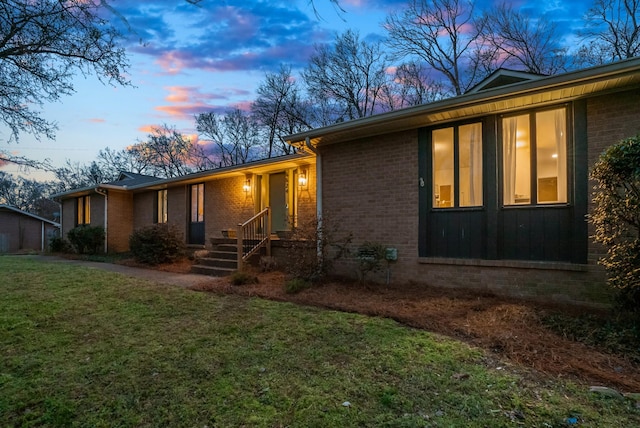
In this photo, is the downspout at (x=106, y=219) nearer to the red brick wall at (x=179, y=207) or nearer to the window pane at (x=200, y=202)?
the red brick wall at (x=179, y=207)

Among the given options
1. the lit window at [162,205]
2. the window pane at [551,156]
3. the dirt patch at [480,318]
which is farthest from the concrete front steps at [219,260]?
the window pane at [551,156]

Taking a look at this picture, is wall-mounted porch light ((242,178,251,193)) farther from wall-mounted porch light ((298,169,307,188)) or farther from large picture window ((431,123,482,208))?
large picture window ((431,123,482,208))

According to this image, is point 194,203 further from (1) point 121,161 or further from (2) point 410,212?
(1) point 121,161

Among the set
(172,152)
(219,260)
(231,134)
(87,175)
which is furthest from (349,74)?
(87,175)

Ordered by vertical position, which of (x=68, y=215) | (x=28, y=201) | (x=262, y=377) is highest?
(x=28, y=201)

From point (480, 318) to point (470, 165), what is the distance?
2.71 metres

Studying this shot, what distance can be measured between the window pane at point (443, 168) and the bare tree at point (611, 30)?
1282cm

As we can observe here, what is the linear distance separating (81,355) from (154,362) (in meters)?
0.91

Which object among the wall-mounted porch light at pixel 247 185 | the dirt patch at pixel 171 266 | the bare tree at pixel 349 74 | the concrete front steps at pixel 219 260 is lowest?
the dirt patch at pixel 171 266

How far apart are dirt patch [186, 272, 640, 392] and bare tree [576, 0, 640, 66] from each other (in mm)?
14653

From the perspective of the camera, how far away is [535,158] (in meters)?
5.47

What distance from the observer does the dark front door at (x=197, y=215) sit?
500 inches

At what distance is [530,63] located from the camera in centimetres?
1678

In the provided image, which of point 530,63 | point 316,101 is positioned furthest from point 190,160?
point 530,63
